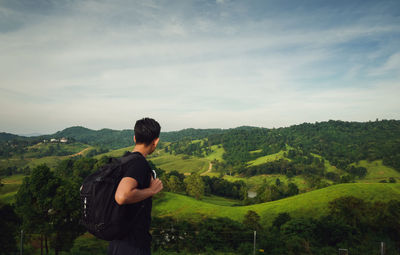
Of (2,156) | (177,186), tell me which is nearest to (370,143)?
(177,186)

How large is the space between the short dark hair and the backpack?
1.19ft

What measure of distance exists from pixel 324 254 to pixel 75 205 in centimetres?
2386

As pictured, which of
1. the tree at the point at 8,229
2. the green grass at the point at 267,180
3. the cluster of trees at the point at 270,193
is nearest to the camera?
the tree at the point at 8,229

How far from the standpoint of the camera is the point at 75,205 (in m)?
23.0

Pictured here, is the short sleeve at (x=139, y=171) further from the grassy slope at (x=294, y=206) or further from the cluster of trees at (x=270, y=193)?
the cluster of trees at (x=270, y=193)

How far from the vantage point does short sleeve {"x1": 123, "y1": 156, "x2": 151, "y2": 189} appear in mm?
2145

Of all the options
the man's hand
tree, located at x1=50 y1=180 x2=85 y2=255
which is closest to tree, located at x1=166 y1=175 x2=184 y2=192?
tree, located at x1=50 y1=180 x2=85 y2=255

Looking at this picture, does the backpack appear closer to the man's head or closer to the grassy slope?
the man's head

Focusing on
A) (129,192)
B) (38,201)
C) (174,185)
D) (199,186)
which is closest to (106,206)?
(129,192)

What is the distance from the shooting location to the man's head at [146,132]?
2.52m

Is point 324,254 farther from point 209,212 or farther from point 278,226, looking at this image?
point 209,212

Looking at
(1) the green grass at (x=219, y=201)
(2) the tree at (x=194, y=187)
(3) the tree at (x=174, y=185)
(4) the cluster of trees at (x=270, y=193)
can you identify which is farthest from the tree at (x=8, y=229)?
(4) the cluster of trees at (x=270, y=193)

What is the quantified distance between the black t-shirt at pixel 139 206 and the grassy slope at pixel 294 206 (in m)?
60.3

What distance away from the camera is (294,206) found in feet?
207
